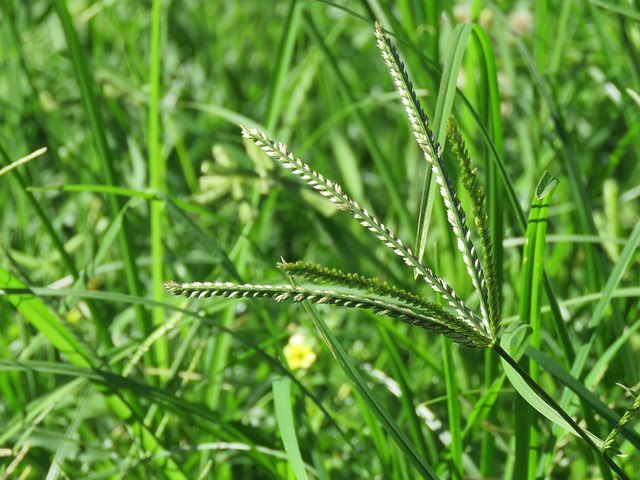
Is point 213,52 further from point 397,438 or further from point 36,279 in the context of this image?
point 397,438

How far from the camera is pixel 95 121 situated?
1.45 m

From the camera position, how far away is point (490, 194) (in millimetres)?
1242

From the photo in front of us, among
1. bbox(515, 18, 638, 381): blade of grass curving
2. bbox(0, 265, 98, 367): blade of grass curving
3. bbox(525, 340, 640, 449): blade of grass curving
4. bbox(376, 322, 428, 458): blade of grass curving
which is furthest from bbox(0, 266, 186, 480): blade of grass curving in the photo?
bbox(515, 18, 638, 381): blade of grass curving

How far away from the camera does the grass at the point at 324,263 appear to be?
1171mm

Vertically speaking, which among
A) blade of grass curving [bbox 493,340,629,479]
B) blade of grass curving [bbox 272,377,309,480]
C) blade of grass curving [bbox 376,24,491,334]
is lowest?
blade of grass curving [bbox 272,377,309,480]

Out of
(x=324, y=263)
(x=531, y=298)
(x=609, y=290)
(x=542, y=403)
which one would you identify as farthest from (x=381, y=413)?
(x=324, y=263)

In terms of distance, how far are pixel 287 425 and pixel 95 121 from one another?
0.68 metres

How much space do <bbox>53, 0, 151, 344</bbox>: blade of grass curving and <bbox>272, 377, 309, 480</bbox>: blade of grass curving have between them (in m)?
0.37

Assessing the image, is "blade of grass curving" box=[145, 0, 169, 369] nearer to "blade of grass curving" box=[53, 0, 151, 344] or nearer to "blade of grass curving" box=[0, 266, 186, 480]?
"blade of grass curving" box=[53, 0, 151, 344]

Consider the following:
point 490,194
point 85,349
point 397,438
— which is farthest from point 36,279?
point 397,438

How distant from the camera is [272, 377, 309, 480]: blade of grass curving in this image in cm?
102

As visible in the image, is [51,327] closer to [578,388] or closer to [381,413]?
[381,413]

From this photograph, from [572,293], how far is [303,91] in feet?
3.01

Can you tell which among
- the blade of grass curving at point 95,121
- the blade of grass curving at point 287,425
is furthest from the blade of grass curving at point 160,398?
the blade of grass curving at point 95,121
